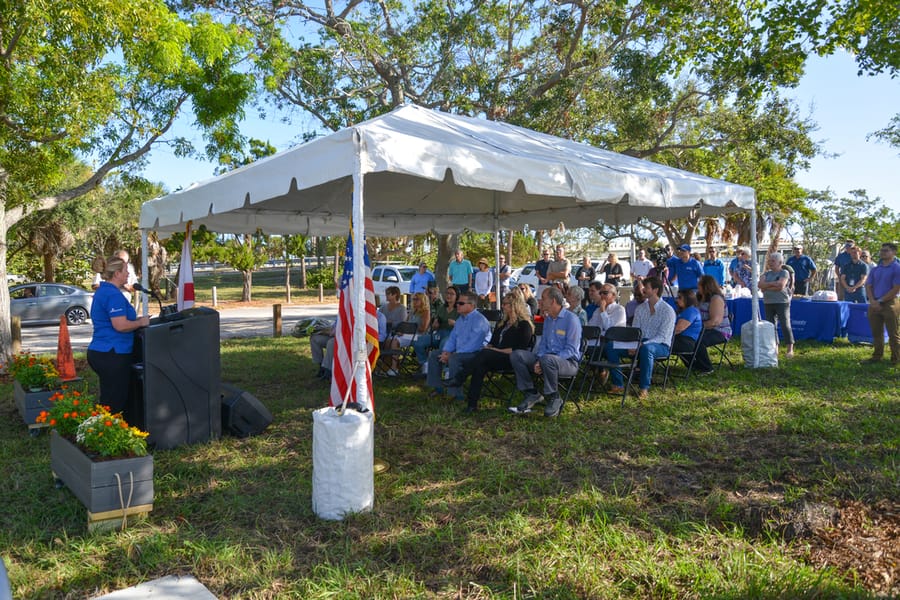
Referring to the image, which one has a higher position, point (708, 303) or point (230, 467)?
point (708, 303)

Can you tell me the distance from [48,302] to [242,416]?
50.7 ft

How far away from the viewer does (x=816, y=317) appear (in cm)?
1096

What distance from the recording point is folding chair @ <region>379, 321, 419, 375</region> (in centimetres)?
825

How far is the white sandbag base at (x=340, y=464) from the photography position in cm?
384

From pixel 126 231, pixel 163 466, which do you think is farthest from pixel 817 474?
pixel 126 231

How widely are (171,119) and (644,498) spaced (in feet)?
33.1

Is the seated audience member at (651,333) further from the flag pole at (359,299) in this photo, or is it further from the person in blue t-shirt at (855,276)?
the person in blue t-shirt at (855,276)

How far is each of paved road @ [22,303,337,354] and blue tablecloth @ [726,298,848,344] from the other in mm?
9955

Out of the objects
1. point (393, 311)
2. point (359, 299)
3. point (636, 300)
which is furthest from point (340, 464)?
point (636, 300)

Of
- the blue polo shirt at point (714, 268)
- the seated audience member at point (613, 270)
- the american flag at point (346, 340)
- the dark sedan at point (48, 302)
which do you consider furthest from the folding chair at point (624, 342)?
the dark sedan at point (48, 302)

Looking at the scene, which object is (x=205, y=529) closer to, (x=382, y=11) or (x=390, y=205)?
(x=390, y=205)

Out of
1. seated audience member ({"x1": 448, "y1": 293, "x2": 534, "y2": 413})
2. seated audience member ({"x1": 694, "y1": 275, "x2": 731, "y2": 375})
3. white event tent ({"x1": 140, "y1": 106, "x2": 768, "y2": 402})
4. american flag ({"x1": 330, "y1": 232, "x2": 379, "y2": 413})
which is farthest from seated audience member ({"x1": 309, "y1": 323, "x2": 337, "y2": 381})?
seated audience member ({"x1": 694, "y1": 275, "x2": 731, "y2": 375})

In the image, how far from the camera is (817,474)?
4.41 metres

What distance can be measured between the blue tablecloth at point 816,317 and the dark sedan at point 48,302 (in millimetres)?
17117
